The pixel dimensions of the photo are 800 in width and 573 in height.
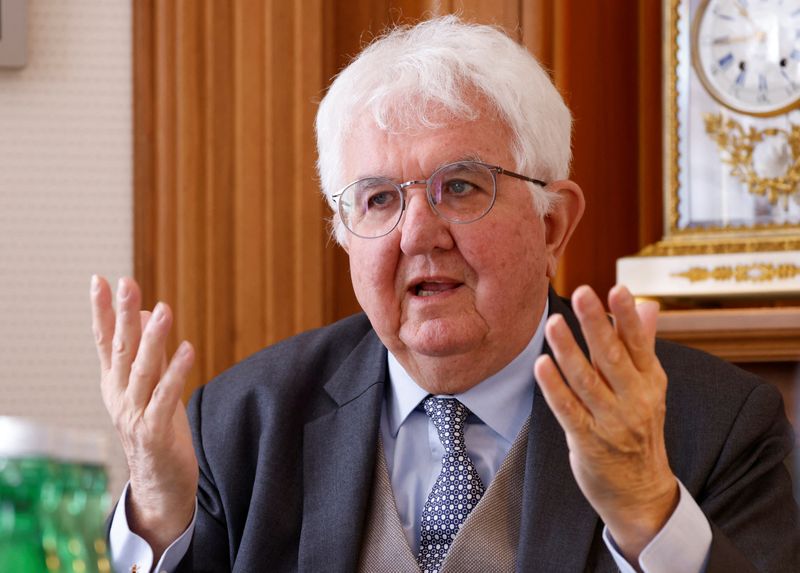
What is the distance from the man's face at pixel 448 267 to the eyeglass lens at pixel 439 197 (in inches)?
0.5

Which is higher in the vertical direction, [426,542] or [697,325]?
[697,325]

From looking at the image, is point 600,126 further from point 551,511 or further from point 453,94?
point 551,511

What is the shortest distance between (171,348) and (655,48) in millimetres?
1242

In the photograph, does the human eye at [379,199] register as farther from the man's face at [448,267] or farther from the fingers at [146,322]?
the fingers at [146,322]

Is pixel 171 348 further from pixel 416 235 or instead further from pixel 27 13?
pixel 416 235

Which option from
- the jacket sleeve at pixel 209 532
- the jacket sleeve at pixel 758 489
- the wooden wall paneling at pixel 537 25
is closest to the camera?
the jacket sleeve at pixel 758 489

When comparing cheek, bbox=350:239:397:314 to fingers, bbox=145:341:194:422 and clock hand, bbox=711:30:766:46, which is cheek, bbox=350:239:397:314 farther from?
clock hand, bbox=711:30:766:46

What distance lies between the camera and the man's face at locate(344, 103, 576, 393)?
5.00ft

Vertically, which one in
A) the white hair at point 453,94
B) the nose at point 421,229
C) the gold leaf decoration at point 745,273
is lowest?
the gold leaf decoration at point 745,273

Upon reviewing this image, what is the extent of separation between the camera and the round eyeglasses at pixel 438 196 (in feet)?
5.06

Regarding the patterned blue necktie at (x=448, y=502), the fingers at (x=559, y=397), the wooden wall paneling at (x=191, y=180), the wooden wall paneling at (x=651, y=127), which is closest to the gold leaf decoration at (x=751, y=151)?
the wooden wall paneling at (x=651, y=127)

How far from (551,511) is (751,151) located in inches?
40.5

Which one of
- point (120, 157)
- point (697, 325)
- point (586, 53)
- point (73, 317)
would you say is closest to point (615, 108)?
point (586, 53)

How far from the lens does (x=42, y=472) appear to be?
0.54 m
